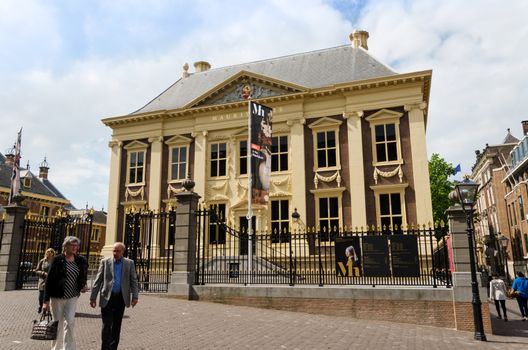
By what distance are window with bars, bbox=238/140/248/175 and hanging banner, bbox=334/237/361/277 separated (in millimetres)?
14522

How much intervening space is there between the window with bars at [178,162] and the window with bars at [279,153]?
20.5ft

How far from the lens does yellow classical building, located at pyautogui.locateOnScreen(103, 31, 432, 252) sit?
23156mm

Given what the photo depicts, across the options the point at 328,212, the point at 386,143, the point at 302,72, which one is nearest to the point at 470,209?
the point at 386,143

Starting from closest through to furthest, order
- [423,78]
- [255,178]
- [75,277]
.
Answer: [75,277], [255,178], [423,78]

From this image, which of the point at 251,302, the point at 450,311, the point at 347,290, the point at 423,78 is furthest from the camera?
the point at 423,78

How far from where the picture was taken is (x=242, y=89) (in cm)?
2698

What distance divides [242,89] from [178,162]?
260 inches

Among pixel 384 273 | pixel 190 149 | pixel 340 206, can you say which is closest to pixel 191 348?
pixel 384 273

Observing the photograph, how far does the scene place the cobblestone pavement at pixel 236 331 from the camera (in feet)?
25.9

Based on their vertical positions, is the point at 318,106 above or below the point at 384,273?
above

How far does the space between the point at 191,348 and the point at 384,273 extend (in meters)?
6.47

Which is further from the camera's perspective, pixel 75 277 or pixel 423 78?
pixel 423 78

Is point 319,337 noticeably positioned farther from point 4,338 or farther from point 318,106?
point 318,106

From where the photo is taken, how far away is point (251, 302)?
40.9ft
